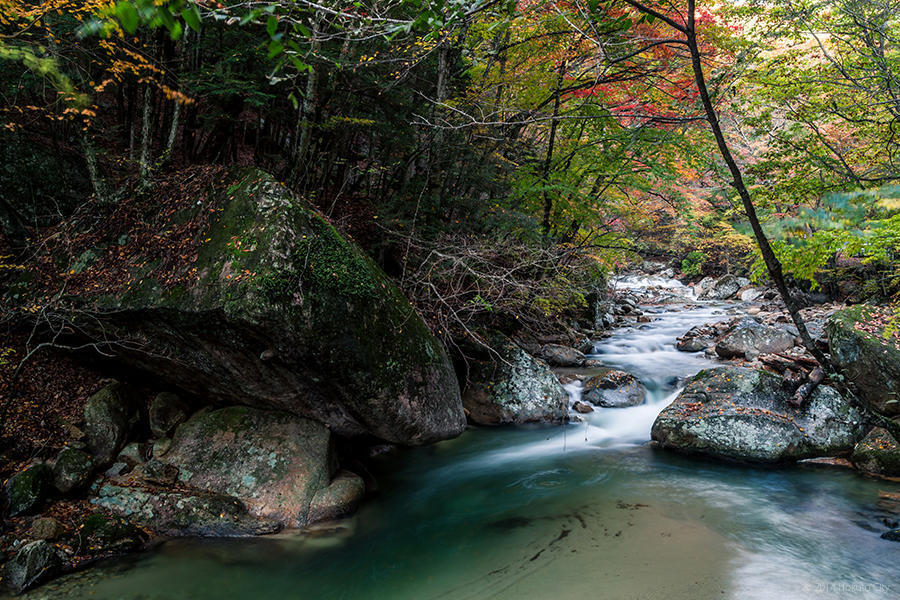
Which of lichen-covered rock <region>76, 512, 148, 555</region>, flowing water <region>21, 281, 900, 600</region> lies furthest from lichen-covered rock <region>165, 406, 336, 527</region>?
lichen-covered rock <region>76, 512, 148, 555</region>

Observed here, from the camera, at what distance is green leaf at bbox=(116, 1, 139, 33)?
4.28 ft

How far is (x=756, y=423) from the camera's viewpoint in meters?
6.02

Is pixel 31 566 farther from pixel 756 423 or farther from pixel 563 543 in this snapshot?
pixel 756 423

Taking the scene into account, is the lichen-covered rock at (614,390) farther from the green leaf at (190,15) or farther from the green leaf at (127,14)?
the green leaf at (127,14)

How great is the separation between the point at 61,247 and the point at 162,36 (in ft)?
10.4

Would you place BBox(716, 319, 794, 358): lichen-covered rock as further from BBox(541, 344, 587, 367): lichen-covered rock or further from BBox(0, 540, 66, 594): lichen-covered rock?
BBox(0, 540, 66, 594): lichen-covered rock

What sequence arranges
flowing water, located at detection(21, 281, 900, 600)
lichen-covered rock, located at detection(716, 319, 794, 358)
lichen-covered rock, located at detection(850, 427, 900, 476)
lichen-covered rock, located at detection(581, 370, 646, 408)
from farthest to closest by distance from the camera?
lichen-covered rock, located at detection(716, 319, 794, 358)
lichen-covered rock, located at detection(581, 370, 646, 408)
lichen-covered rock, located at detection(850, 427, 900, 476)
flowing water, located at detection(21, 281, 900, 600)

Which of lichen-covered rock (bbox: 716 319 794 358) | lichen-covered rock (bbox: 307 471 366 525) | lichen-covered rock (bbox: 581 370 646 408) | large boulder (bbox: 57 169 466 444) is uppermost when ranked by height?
large boulder (bbox: 57 169 466 444)

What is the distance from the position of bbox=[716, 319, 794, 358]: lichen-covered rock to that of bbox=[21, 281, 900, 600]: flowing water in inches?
208

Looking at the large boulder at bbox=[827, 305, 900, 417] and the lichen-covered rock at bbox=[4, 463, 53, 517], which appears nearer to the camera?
the lichen-covered rock at bbox=[4, 463, 53, 517]

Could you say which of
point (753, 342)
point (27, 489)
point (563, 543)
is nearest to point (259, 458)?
point (27, 489)

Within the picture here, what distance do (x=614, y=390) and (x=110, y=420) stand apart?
807cm

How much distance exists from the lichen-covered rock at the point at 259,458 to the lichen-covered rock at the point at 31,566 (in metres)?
1.18

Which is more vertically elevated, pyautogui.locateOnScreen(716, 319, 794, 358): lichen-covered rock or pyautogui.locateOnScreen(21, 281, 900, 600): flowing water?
pyautogui.locateOnScreen(716, 319, 794, 358): lichen-covered rock
